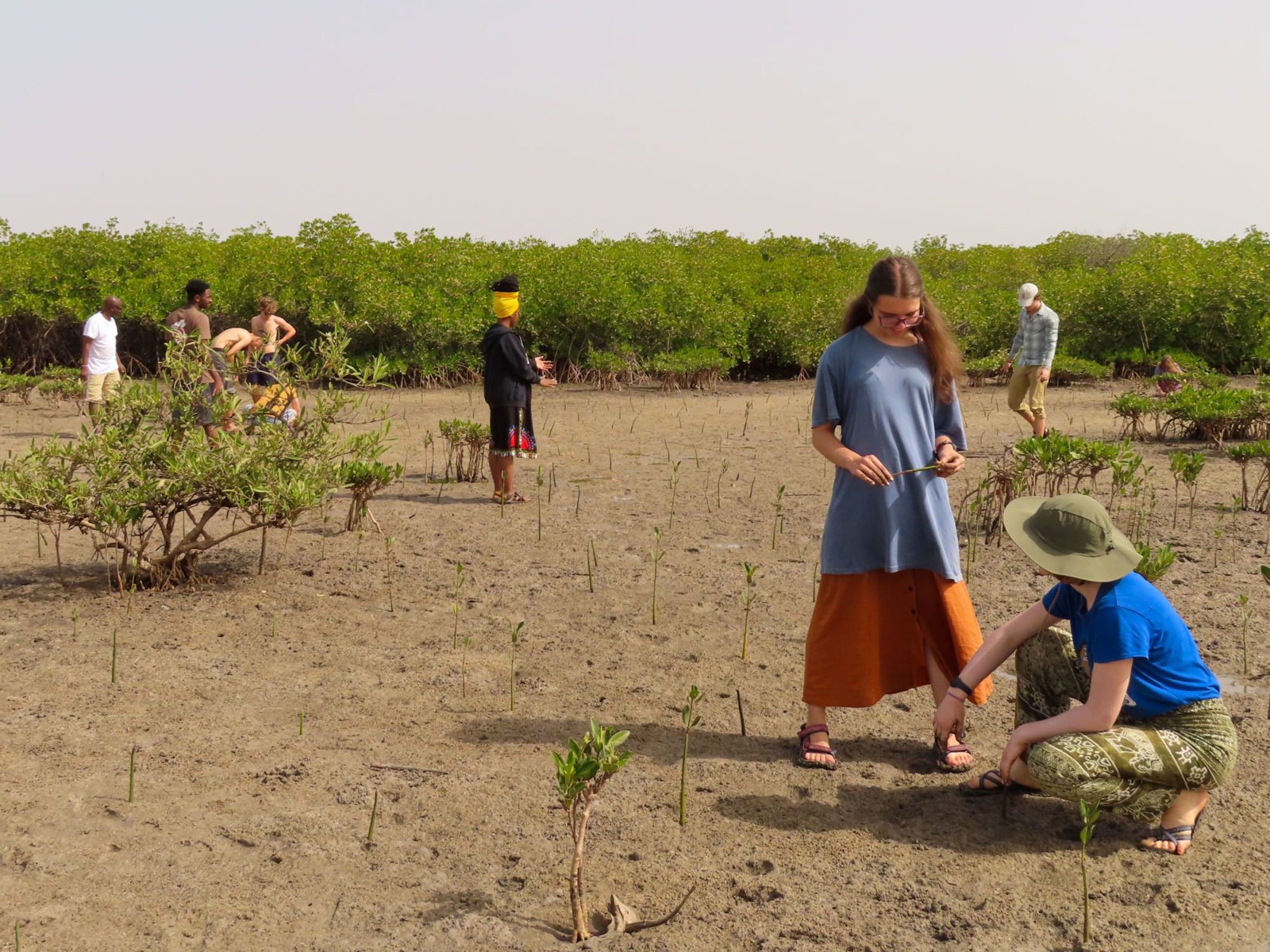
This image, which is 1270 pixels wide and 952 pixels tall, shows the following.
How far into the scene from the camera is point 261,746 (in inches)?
167

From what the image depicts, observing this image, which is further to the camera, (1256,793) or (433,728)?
(433,728)

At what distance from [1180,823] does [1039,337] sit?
758 cm

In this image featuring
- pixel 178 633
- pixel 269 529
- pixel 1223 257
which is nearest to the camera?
pixel 178 633

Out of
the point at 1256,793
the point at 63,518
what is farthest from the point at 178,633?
the point at 1256,793

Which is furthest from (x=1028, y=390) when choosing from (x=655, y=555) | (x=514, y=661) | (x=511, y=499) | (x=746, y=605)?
(x=514, y=661)

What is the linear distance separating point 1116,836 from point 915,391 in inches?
60.0

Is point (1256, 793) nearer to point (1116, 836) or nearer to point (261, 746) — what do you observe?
point (1116, 836)

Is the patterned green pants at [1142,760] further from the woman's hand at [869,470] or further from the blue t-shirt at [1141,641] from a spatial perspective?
the woman's hand at [869,470]

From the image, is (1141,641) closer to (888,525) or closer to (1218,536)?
(888,525)

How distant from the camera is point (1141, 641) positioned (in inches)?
130

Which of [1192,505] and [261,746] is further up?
[1192,505]

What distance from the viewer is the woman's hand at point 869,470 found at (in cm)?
377

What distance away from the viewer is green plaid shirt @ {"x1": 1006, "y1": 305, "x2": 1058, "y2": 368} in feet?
34.1

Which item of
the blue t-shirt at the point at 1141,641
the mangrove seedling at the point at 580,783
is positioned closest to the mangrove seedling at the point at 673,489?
the blue t-shirt at the point at 1141,641
